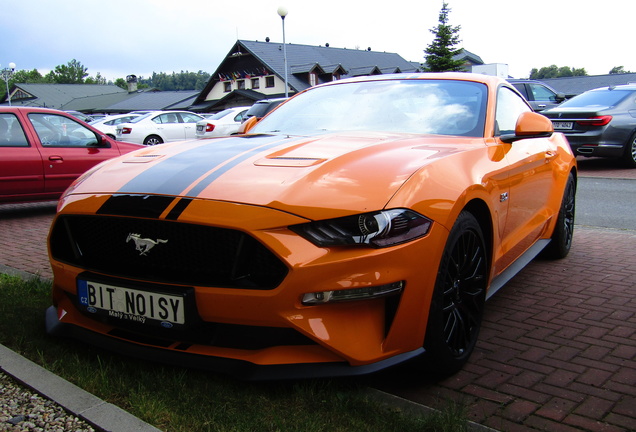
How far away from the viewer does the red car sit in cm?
788

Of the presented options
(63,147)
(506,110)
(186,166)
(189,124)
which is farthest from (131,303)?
(189,124)

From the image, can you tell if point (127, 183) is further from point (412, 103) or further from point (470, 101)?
point (470, 101)

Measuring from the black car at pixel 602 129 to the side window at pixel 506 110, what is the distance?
8.12 metres

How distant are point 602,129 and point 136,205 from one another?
457 inches

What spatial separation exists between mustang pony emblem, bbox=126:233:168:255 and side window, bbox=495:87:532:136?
2.24 m

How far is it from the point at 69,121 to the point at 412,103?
6.13 meters

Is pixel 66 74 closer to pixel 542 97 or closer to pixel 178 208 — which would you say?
pixel 542 97

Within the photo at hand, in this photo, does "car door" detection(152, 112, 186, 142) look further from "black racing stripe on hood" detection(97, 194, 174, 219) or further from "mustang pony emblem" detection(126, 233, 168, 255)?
"mustang pony emblem" detection(126, 233, 168, 255)

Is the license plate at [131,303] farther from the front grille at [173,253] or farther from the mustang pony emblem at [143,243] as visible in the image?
the mustang pony emblem at [143,243]

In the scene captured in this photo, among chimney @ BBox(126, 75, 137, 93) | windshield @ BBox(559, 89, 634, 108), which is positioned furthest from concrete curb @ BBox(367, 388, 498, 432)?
chimney @ BBox(126, 75, 137, 93)

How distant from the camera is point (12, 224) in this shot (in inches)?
301

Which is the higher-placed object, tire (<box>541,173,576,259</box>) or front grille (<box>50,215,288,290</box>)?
front grille (<box>50,215,288,290</box>)

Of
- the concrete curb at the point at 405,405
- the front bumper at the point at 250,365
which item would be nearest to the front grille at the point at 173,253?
the front bumper at the point at 250,365

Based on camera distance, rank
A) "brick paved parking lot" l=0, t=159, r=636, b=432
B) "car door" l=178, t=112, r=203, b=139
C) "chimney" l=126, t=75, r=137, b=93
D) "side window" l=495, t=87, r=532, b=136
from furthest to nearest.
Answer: "chimney" l=126, t=75, r=137, b=93, "car door" l=178, t=112, r=203, b=139, "side window" l=495, t=87, r=532, b=136, "brick paved parking lot" l=0, t=159, r=636, b=432
